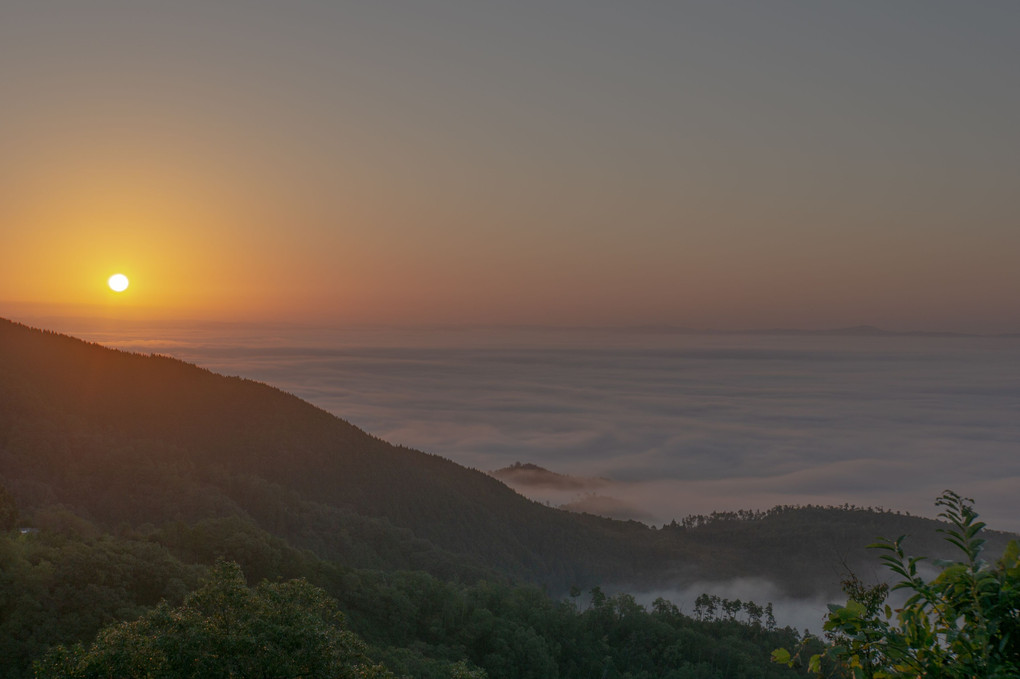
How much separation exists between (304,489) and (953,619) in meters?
129

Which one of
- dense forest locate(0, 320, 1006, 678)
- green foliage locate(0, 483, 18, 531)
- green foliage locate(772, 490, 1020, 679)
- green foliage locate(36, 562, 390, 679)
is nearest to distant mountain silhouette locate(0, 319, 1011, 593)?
Answer: dense forest locate(0, 320, 1006, 678)

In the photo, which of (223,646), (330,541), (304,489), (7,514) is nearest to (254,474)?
(304,489)

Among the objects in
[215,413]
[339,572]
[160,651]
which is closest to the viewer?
[160,651]

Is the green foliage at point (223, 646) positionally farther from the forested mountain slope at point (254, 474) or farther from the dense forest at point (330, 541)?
the forested mountain slope at point (254, 474)

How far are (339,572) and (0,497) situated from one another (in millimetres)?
25124

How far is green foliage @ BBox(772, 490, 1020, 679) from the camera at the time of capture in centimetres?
645

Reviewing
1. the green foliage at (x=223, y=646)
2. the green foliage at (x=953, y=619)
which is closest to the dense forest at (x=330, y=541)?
the green foliage at (x=223, y=646)

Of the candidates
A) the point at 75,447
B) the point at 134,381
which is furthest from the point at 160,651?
the point at 134,381

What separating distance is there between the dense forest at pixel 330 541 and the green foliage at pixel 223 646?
0.19m

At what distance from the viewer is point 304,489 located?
416ft

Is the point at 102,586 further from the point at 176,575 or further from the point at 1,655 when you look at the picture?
the point at 1,655

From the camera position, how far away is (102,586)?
38.9 metres

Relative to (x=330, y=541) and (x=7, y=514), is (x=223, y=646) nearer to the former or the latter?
(x=7, y=514)

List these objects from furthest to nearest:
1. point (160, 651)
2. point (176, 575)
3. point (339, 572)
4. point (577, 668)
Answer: point (577, 668), point (339, 572), point (176, 575), point (160, 651)
